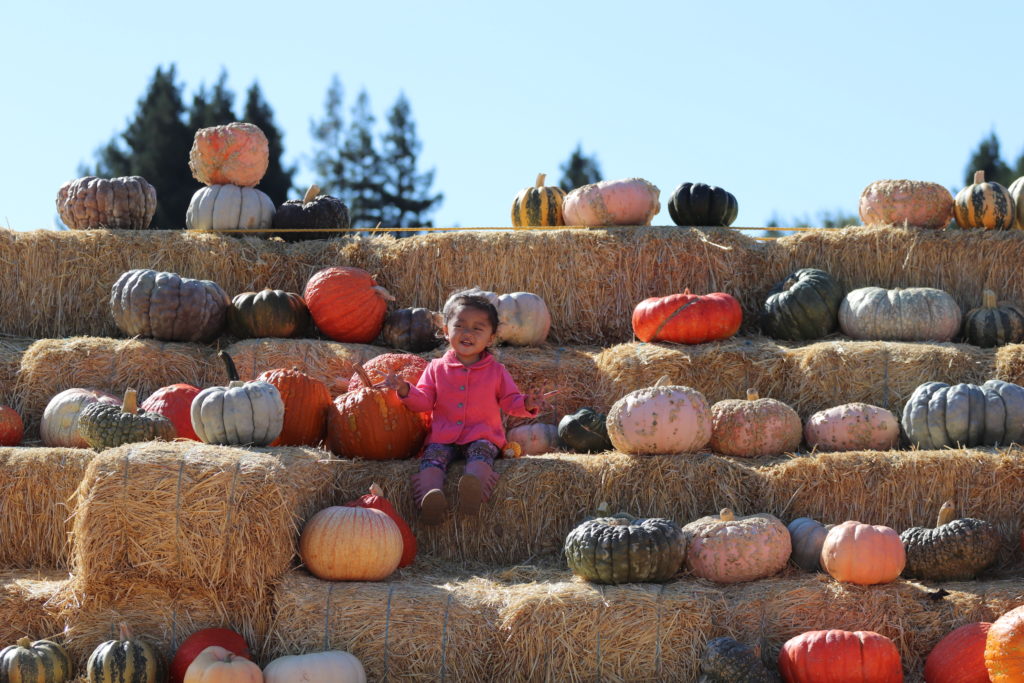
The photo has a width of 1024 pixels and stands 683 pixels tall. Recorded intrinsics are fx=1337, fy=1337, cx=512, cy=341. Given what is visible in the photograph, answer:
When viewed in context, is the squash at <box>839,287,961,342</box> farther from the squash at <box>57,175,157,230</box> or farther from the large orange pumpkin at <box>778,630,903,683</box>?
the squash at <box>57,175,157,230</box>

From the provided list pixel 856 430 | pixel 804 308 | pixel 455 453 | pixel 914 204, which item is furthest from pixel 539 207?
pixel 856 430

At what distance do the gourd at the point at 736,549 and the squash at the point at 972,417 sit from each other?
1.41 m

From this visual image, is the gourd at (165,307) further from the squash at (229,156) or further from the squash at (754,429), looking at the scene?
the squash at (754,429)

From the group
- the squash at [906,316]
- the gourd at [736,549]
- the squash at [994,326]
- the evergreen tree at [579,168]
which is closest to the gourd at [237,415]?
the gourd at [736,549]

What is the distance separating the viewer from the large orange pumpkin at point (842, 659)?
19.4 feet

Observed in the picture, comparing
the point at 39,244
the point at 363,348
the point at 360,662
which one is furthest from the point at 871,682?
the point at 39,244

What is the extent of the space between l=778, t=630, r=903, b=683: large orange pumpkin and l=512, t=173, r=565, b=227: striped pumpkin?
5262 millimetres

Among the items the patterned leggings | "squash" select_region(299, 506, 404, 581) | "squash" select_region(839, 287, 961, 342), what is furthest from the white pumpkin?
"squash" select_region(839, 287, 961, 342)

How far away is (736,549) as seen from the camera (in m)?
6.58

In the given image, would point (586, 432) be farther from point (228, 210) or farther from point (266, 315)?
point (228, 210)

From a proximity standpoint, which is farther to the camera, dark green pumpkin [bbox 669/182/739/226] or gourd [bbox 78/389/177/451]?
dark green pumpkin [bbox 669/182/739/226]

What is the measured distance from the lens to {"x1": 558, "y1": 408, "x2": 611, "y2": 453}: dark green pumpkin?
806 centimetres

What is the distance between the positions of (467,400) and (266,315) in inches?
85.2

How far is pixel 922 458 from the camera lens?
23.7 ft
